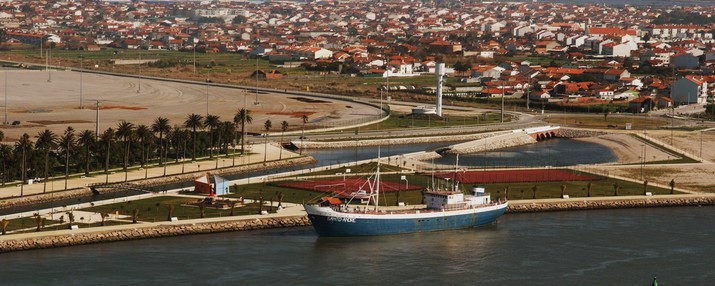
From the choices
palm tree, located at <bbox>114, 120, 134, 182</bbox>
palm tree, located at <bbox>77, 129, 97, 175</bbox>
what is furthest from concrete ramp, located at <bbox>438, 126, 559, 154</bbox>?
palm tree, located at <bbox>77, 129, 97, 175</bbox>

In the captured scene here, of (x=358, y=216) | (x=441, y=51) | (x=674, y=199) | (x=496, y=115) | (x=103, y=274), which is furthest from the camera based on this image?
(x=441, y=51)

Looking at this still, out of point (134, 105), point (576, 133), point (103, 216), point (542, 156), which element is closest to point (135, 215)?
point (103, 216)

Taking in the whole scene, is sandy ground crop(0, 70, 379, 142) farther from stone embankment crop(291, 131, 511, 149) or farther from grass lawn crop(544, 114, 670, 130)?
grass lawn crop(544, 114, 670, 130)

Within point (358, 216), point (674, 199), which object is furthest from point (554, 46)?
point (358, 216)

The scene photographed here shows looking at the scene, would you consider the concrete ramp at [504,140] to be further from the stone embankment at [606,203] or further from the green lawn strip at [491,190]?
the stone embankment at [606,203]

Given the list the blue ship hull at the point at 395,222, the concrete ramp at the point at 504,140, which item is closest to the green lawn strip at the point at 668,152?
the concrete ramp at the point at 504,140

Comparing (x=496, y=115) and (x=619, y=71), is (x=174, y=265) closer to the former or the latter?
(x=496, y=115)
